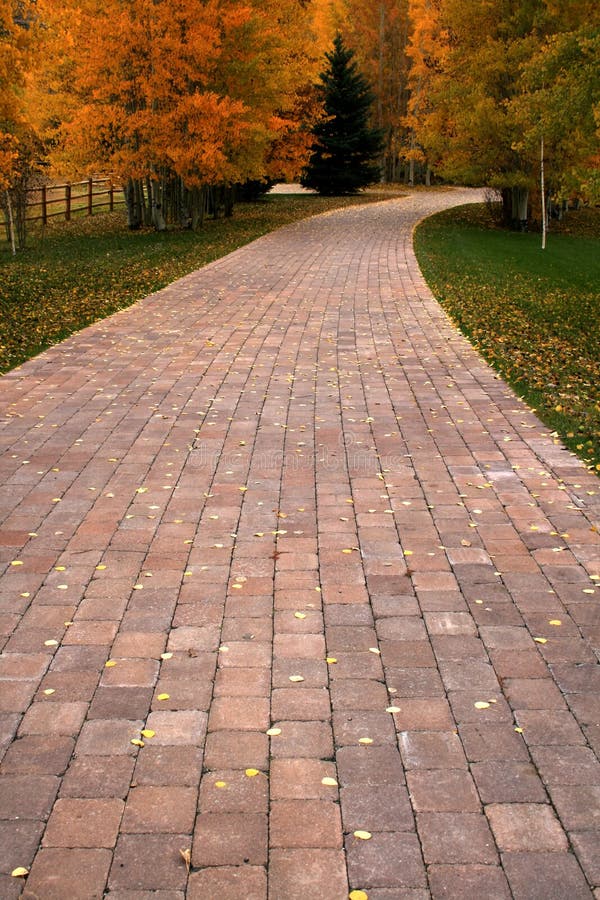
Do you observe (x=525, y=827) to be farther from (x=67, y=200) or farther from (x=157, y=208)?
(x=67, y=200)

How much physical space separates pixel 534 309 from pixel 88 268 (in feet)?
31.9

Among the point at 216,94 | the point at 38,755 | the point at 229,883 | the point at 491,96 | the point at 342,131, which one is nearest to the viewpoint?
the point at 229,883

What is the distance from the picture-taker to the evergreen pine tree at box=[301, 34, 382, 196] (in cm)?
4544

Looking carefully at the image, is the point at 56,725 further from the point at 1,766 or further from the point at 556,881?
the point at 556,881

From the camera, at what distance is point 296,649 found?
4.26 meters

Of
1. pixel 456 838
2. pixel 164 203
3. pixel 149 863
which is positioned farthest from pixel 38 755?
pixel 164 203

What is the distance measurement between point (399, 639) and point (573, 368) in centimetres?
715

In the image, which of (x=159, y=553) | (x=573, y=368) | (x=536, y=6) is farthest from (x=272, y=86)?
(x=159, y=553)

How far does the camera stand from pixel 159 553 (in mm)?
5348

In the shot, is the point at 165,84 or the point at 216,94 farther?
the point at 216,94

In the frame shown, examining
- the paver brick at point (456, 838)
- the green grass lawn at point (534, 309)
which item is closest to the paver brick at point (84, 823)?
the paver brick at point (456, 838)

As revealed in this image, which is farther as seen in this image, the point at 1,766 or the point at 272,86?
the point at 272,86

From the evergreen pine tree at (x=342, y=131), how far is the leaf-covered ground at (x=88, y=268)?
11422 millimetres

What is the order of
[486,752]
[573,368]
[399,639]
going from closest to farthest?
[486,752] < [399,639] < [573,368]
